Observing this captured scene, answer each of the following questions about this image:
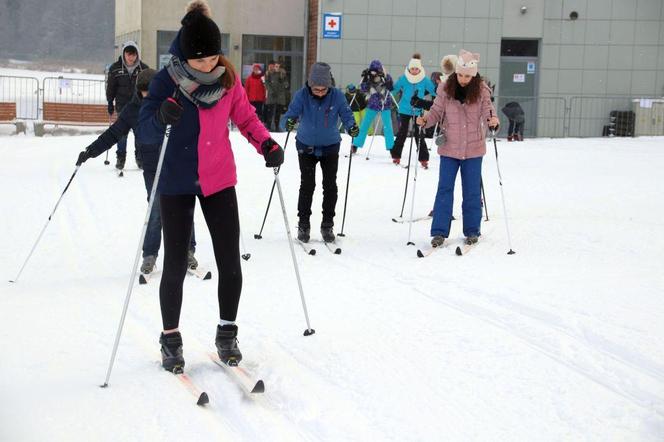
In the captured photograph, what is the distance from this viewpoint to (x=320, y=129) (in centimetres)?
878

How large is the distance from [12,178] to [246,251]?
5.85 metres

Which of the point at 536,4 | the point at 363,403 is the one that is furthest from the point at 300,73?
the point at 363,403

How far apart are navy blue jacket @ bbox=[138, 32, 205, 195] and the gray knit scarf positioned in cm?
5

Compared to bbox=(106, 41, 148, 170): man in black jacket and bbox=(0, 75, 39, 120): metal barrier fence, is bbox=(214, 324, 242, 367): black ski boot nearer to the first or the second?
bbox=(106, 41, 148, 170): man in black jacket

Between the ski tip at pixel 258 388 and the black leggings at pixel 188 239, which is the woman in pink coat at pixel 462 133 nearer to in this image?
the black leggings at pixel 188 239

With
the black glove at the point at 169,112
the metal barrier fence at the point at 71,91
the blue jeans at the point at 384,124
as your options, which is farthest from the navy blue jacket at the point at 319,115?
the metal barrier fence at the point at 71,91

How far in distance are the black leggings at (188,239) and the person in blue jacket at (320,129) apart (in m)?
3.89

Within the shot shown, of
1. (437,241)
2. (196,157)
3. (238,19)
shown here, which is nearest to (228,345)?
(196,157)

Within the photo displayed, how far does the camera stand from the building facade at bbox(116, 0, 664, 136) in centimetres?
2511

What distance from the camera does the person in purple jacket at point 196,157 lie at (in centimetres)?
470

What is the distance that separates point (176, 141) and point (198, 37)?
55 cm

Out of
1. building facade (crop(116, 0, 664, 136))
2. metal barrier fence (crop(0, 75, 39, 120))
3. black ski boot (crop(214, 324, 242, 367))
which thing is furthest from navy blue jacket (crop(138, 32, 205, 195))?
building facade (crop(116, 0, 664, 136))

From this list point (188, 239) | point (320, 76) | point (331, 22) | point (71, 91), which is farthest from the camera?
point (331, 22)

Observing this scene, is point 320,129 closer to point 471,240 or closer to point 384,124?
point 471,240
